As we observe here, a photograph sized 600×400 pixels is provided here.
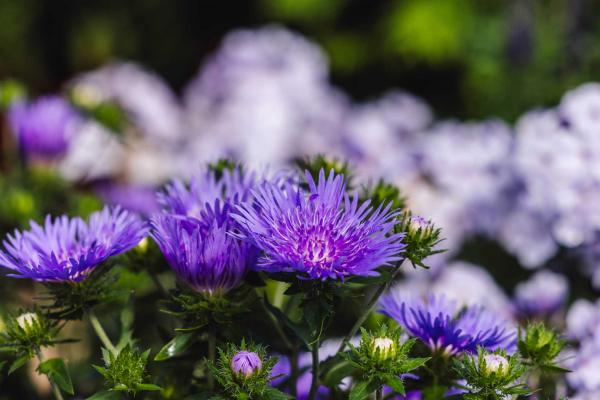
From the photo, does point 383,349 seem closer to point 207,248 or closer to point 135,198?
point 207,248

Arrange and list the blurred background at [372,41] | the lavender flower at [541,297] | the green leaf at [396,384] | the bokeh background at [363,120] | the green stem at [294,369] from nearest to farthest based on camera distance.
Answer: the green leaf at [396,384], the green stem at [294,369], the lavender flower at [541,297], the bokeh background at [363,120], the blurred background at [372,41]

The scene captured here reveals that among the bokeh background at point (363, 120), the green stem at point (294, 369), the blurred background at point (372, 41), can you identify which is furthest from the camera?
the blurred background at point (372, 41)

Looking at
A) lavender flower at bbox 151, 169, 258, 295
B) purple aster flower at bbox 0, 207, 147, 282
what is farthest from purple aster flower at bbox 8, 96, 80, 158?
lavender flower at bbox 151, 169, 258, 295

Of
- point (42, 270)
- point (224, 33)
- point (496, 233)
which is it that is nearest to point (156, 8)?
point (224, 33)

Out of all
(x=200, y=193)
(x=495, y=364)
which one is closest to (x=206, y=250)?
(x=200, y=193)

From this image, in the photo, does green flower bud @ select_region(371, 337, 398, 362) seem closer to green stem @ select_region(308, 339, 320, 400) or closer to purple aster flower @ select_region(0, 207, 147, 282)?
green stem @ select_region(308, 339, 320, 400)

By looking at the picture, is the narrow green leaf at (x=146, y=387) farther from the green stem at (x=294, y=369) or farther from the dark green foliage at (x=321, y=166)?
the dark green foliage at (x=321, y=166)

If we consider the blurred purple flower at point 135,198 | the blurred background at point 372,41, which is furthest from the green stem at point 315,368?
the blurred background at point 372,41
